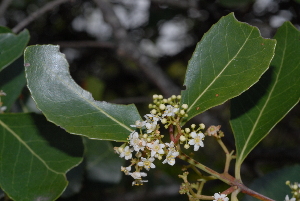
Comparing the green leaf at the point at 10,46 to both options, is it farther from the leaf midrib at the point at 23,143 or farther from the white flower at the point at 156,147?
the white flower at the point at 156,147

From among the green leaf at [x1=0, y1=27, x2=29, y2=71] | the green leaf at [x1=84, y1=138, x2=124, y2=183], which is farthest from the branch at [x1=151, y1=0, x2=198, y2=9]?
the green leaf at [x1=0, y1=27, x2=29, y2=71]

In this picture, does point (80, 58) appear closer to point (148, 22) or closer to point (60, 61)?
point (148, 22)

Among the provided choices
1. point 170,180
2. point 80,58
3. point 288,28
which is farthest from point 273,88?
point 80,58

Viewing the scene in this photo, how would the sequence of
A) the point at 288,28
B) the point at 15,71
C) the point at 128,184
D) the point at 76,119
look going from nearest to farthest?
the point at 76,119 → the point at 288,28 → the point at 15,71 → the point at 128,184

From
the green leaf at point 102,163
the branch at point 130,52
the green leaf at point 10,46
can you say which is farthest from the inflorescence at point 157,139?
the branch at point 130,52

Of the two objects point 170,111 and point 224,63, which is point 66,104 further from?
point 224,63

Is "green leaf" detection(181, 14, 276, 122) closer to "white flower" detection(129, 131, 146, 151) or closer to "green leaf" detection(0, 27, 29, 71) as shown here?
"white flower" detection(129, 131, 146, 151)

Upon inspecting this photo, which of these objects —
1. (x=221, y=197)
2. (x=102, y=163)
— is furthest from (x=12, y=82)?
(x=221, y=197)
